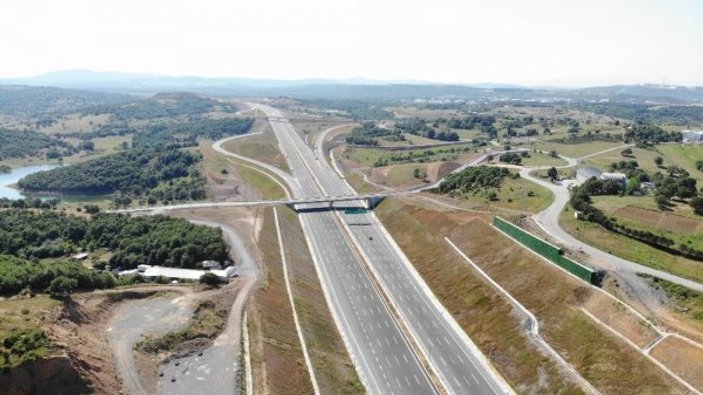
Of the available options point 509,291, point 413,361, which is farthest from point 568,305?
point 413,361

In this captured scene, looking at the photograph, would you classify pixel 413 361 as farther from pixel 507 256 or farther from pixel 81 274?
pixel 81 274

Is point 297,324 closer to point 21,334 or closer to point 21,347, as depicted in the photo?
point 21,334

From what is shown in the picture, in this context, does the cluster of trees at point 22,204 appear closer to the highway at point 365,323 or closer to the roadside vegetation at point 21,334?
the highway at point 365,323

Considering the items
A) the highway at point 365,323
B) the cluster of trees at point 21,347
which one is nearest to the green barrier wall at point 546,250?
the highway at point 365,323

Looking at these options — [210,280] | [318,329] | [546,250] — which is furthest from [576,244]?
[210,280]

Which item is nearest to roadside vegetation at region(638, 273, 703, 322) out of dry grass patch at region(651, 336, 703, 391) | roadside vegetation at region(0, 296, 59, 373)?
dry grass patch at region(651, 336, 703, 391)
